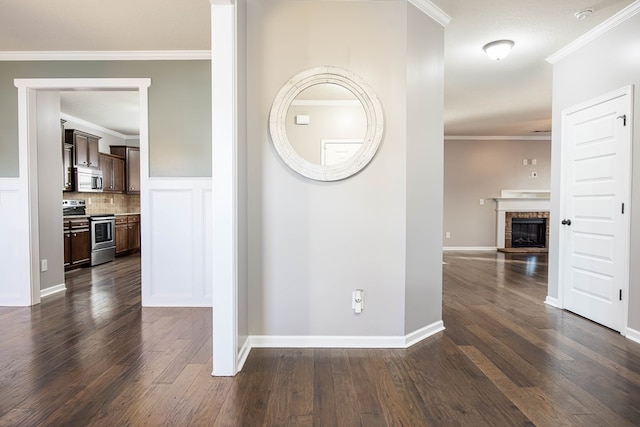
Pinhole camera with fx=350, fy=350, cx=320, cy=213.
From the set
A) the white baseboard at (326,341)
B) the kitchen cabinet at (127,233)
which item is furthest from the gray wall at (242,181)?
the kitchen cabinet at (127,233)

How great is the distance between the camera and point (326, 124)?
2488mm

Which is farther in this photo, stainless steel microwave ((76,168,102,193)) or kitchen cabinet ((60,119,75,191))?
stainless steel microwave ((76,168,102,193))

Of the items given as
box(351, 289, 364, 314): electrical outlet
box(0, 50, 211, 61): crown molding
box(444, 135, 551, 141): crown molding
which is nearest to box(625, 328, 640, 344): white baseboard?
box(351, 289, 364, 314): electrical outlet

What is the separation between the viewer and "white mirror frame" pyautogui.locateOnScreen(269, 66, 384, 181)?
2.44 m

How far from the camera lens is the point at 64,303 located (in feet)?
11.9

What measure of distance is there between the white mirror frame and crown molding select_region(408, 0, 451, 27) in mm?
738

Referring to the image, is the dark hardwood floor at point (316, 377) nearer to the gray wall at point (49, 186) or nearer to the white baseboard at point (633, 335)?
the white baseboard at point (633, 335)

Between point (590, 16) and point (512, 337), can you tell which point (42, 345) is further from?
point (590, 16)

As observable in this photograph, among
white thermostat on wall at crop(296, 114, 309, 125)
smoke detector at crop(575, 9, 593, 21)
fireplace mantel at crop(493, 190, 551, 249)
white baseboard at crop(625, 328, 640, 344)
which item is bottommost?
white baseboard at crop(625, 328, 640, 344)

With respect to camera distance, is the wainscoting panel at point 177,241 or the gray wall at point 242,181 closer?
the gray wall at point 242,181

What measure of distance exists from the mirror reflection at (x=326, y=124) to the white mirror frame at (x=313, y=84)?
29mm

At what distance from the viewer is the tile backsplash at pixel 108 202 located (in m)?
6.43

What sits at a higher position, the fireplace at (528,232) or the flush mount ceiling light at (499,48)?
the flush mount ceiling light at (499,48)

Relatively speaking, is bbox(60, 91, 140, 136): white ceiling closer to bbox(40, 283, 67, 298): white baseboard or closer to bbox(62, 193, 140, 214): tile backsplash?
bbox(62, 193, 140, 214): tile backsplash
